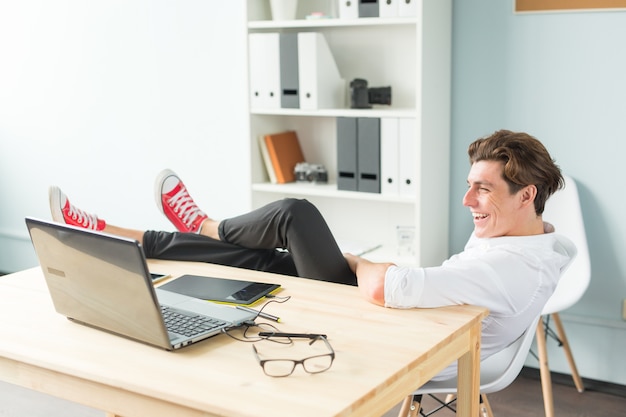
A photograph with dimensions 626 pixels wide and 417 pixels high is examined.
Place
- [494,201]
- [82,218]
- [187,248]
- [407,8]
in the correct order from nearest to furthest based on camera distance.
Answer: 1. [494,201]
2. [187,248]
3. [82,218]
4. [407,8]

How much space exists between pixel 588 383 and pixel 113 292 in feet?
7.23

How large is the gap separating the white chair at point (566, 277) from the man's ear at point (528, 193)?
824 millimetres

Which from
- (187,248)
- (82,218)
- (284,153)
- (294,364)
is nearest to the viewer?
(294,364)

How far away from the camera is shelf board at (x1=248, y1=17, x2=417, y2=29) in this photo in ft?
10.2

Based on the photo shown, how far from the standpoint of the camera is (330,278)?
2365mm

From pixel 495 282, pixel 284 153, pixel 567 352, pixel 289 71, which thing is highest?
pixel 289 71

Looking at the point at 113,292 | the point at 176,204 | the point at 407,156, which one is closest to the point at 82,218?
the point at 176,204

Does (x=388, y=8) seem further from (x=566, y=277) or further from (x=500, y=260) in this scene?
(x=500, y=260)

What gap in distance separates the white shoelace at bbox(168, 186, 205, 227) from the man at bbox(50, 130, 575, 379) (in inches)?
13.9

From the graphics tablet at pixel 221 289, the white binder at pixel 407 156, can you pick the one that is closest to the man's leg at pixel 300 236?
the graphics tablet at pixel 221 289

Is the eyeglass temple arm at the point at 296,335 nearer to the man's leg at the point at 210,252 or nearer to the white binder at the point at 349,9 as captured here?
the man's leg at the point at 210,252

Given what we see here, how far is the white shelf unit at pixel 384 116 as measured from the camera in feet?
10.3

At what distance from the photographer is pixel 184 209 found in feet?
9.80

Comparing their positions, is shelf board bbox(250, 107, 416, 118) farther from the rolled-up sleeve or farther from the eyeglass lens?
the eyeglass lens
